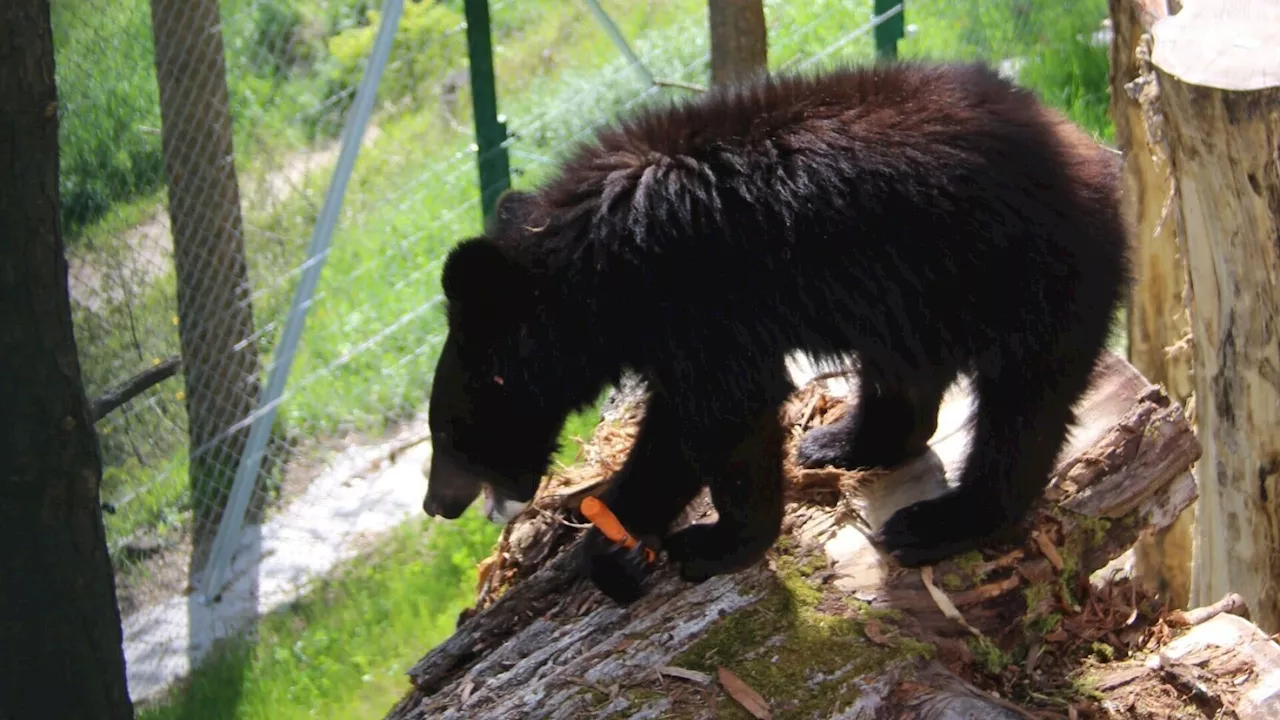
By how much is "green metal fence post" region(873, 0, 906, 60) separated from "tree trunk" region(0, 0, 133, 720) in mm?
4551

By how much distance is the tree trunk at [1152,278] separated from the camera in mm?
5391

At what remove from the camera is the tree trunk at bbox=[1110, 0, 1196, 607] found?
539 centimetres

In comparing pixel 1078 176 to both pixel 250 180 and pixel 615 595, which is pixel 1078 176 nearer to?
pixel 615 595

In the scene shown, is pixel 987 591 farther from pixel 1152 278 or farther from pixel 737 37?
pixel 737 37

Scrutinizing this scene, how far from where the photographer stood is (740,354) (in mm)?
3719

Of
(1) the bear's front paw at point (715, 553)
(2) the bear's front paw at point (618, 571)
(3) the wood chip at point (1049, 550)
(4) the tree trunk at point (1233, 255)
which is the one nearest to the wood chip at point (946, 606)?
(3) the wood chip at point (1049, 550)

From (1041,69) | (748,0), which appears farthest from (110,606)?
(1041,69)

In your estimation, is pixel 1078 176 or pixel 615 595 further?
pixel 615 595

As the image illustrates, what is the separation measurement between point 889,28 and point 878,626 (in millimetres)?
4279

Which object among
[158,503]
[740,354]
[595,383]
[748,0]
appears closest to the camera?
[740,354]

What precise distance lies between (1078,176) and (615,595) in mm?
1765

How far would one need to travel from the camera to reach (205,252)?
6.69 m

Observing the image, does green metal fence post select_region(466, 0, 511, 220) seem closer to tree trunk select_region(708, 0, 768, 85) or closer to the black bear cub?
tree trunk select_region(708, 0, 768, 85)

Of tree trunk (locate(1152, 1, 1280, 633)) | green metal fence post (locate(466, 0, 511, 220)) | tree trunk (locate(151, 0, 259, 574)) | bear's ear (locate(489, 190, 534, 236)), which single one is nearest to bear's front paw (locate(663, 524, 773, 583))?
bear's ear (locate(489, 190, 534, 236))
